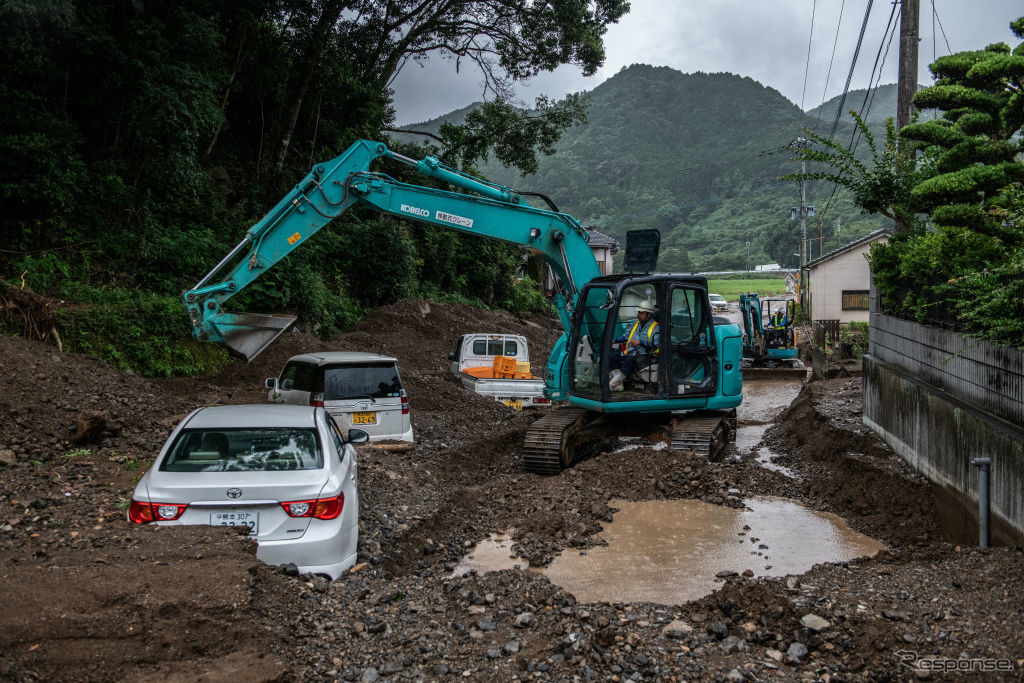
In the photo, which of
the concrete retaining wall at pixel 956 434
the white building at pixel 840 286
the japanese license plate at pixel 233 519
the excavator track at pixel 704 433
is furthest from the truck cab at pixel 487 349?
the white building at pixel 840 286

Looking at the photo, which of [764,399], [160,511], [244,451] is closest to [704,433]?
[244,451]

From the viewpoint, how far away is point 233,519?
20.0 feet

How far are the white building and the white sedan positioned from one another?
38.2 meters

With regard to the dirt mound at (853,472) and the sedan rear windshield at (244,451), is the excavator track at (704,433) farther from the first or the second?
the sedan rear windshield at (244,451)

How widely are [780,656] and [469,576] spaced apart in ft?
8.73

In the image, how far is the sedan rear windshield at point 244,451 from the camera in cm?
646

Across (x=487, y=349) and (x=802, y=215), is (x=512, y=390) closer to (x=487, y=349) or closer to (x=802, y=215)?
(x=487, y=349)

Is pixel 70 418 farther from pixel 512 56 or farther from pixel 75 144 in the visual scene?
pixel 512 56

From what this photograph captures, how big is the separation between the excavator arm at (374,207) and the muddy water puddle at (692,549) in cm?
468

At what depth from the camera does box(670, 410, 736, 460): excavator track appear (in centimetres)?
1163

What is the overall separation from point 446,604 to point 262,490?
1.65 metres

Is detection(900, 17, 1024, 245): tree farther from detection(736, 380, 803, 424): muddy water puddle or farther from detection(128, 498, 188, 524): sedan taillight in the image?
detection(128, 498, 188, 524): sedan taillight

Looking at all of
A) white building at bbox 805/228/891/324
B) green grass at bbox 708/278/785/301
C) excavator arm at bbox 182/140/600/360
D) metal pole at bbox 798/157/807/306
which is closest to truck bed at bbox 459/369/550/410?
excavator arm at bbox 182/140/600/360

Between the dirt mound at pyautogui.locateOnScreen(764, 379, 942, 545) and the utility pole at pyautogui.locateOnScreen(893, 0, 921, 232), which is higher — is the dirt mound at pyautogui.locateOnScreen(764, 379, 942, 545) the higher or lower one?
the lower one
